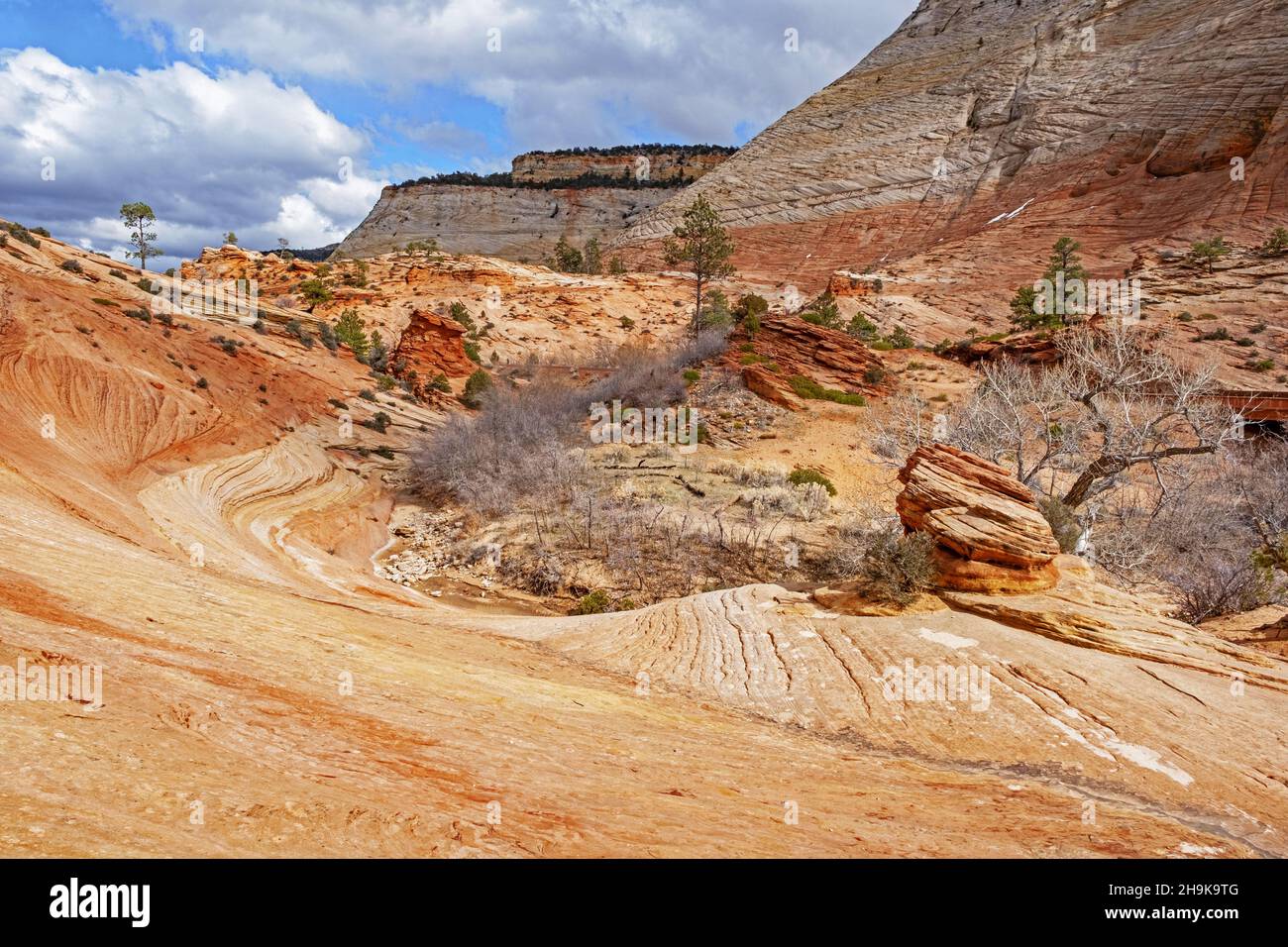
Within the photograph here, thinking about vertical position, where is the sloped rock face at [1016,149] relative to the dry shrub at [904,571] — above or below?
above

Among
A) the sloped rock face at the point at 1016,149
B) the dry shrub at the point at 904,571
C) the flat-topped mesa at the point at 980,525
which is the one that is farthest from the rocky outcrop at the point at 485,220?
the dry shrub at the point at 904,571

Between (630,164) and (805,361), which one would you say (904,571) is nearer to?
(805,361)

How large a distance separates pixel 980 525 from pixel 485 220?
8338cm

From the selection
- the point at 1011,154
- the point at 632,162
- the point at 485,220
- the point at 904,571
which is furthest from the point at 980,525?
the point at 632,162

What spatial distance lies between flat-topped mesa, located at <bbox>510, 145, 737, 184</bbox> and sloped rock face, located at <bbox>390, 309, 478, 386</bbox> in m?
77.2

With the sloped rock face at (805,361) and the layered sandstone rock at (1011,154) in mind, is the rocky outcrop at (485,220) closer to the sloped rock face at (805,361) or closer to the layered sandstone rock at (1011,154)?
the layered sandstone rock at (1011,154)

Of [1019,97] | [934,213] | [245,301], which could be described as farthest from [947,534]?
[1019,97]

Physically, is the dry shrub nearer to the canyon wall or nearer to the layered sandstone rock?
the layered sandstone rock

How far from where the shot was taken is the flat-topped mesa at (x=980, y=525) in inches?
290

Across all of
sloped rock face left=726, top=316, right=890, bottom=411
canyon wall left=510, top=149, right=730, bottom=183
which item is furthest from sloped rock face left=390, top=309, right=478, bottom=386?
canyon wall left=510, top=149, right=730, bottom=183

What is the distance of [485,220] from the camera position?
80.8 m

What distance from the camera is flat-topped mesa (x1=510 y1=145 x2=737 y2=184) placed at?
10000cm

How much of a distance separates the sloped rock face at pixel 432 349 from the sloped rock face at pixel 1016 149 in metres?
A: 27.9

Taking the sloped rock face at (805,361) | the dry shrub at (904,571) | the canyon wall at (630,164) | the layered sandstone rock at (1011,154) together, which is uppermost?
the canyon wall at (630,164)
